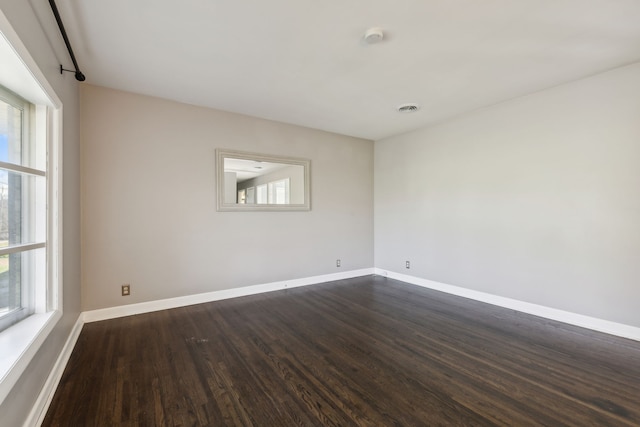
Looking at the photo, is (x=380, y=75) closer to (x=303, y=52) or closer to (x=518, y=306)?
(x=303, y=52)

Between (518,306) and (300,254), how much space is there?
297 centimetres

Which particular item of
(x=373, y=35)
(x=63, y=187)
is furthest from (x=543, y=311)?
(x=63, y=187)

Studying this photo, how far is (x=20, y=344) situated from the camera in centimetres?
147

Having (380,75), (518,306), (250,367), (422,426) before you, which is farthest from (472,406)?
(380,75)

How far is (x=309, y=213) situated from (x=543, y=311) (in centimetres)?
326

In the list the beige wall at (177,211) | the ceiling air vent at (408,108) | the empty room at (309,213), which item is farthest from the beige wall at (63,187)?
the ceiling air vent at (408,108)

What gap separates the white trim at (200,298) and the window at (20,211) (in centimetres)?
A: 135

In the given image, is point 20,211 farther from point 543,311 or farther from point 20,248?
point 543,311

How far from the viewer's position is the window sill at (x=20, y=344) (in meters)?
1.24

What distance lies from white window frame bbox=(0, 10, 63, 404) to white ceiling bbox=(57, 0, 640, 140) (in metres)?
0.65

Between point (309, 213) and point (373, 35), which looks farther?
point (309, 213)

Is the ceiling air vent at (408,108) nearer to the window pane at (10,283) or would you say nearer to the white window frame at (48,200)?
the white window frame at (48,200)

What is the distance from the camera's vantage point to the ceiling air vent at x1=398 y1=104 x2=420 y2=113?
11.9 ft

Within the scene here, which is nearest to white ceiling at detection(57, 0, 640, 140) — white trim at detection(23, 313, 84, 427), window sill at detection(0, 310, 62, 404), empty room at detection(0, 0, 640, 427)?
empty room at detection(0, 0, 640, 427)
